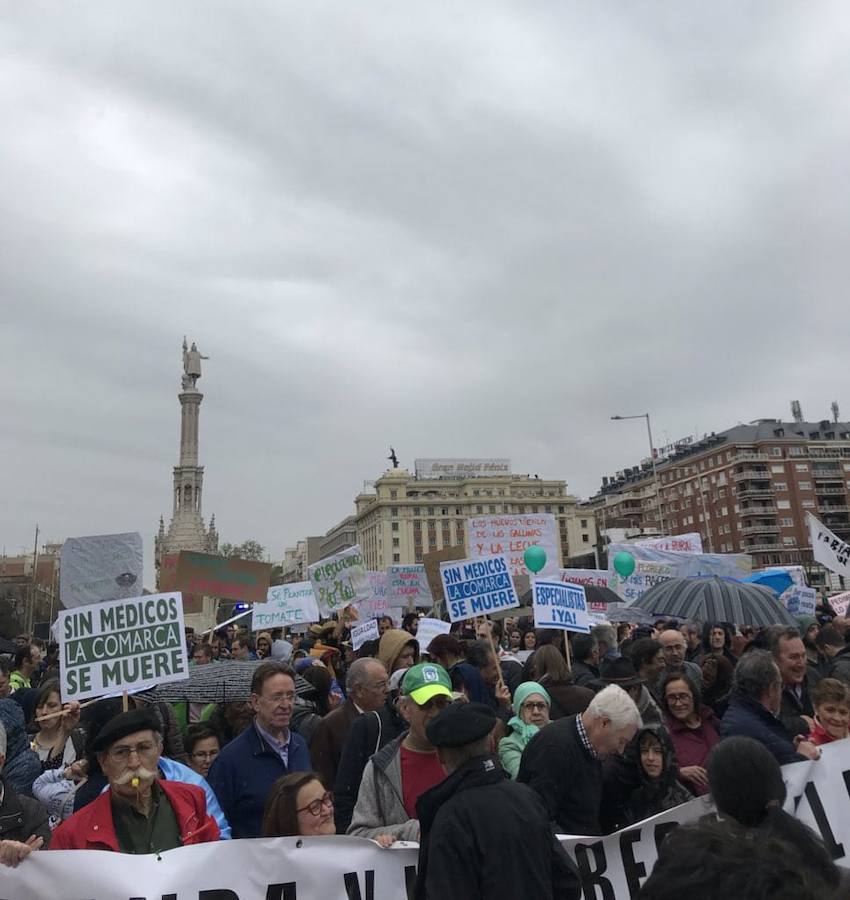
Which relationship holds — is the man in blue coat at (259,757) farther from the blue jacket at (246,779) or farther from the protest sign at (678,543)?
the protest sign at (678,543)

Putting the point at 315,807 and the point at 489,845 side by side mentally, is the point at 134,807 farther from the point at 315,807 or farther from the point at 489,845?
the point at 489,845

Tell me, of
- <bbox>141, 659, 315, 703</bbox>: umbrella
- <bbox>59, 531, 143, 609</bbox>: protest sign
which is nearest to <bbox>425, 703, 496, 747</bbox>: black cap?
<bbox>141, 659, 315, 703</bbox>: umbrella

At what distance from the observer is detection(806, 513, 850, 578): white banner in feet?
48.7

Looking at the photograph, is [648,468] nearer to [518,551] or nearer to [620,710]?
[518,551]

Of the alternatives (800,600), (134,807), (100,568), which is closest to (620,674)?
(134,807)

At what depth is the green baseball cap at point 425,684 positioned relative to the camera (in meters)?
3.78

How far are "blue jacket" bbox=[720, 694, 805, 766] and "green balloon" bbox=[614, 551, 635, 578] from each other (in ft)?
→ 46.2

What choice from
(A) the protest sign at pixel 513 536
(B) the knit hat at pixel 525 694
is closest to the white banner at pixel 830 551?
(A) the protest sign at pixel 513 536

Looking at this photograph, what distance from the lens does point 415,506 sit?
116125 mm

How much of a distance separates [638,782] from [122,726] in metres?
2.67

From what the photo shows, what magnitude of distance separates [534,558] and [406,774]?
40.4 feet

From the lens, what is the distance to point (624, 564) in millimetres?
18453

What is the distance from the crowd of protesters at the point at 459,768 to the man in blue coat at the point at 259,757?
0.01 metres

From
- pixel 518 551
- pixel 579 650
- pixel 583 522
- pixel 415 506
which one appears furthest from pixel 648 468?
pixel 579 650
